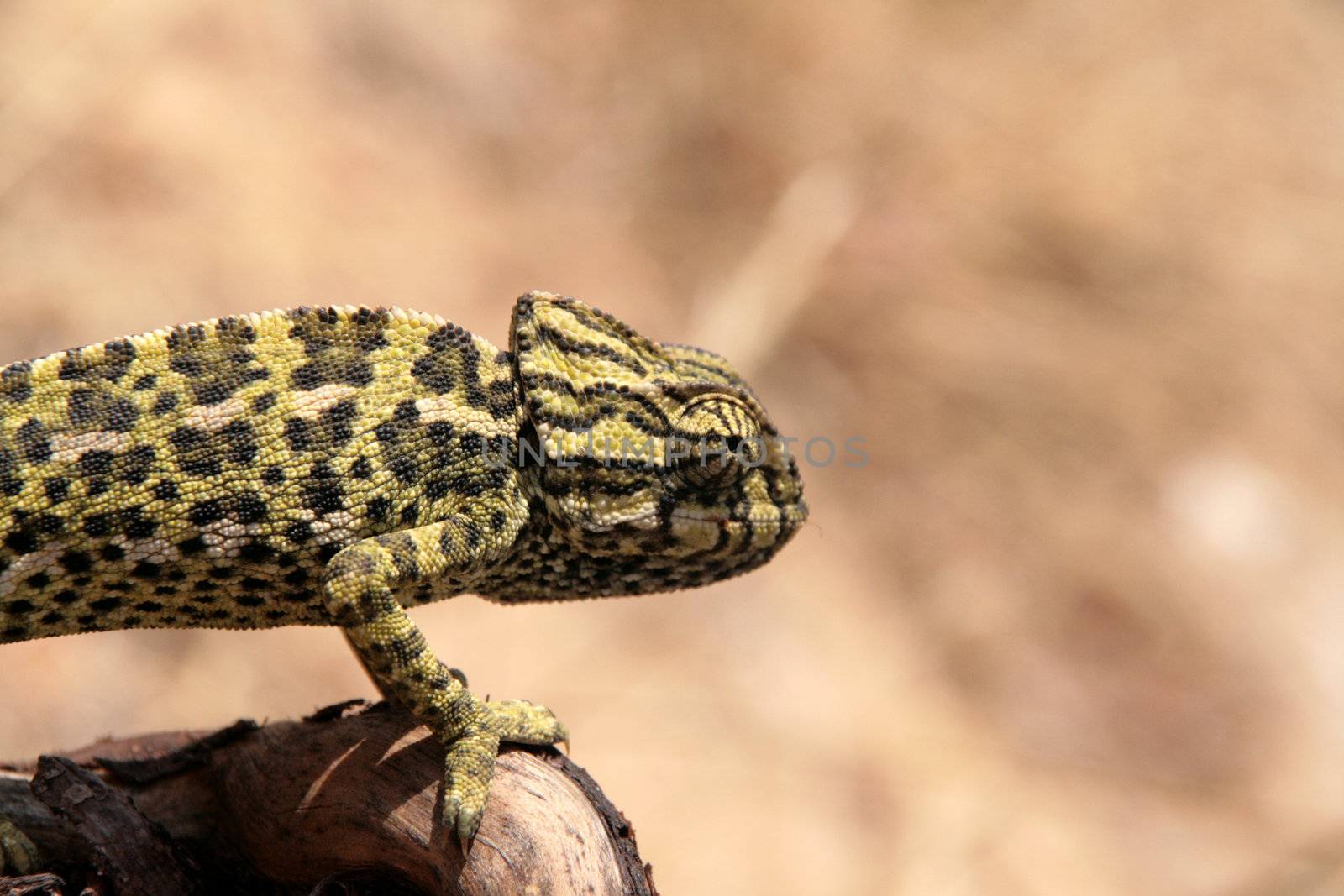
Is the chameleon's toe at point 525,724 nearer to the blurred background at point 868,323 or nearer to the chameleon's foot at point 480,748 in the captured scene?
the chameleon's foot at point 480,748

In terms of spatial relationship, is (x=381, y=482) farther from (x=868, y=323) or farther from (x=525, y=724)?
(x=868, y=323)

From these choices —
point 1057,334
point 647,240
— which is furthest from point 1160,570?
point 647,240

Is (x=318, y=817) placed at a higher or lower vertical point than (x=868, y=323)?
lower

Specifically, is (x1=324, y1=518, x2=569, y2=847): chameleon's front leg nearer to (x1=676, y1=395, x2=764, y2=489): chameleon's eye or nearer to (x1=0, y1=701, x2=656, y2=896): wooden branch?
(x1=0, y1=701, x2=656, y2=896): wooden branch

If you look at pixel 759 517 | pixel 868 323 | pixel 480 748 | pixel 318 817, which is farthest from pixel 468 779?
pixel 868 323

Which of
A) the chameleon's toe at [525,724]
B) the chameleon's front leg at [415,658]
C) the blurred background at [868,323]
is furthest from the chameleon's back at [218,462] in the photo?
the blurred background at [868,323]

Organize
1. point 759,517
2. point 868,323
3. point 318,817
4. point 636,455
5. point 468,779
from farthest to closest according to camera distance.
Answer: point 868,323, point 759,517, point 636,455, point 318,817, point 468,779

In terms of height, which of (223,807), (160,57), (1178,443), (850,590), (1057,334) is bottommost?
(223,807)

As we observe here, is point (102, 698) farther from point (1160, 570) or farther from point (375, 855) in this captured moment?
point (1160, 570)
